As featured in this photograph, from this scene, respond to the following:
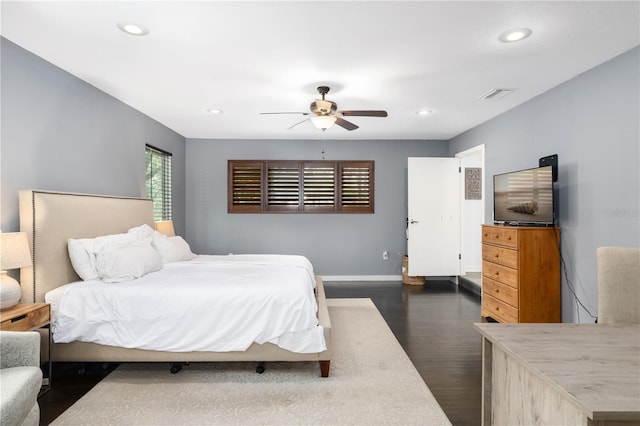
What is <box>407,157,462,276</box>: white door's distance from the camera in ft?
18.7

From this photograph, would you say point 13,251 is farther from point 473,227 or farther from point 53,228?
point 473,227

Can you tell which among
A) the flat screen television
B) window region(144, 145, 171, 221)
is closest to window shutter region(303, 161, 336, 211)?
window region(144, 145, 171, 221)

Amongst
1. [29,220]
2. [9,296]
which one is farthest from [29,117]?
[9,296]

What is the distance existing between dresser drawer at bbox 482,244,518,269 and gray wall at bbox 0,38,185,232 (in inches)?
166

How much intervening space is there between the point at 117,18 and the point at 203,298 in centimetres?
195

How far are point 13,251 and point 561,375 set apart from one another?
289 cm

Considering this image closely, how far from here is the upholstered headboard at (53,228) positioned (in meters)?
2.50

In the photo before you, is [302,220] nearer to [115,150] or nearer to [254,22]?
[115,150]

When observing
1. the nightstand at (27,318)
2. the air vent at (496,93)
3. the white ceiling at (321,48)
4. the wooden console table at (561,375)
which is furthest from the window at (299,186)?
the wooden console table at (561,375)

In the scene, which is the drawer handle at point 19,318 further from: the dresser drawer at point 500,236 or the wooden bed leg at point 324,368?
the dresser drawer at point 500,236

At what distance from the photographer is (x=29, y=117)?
266 centimetres

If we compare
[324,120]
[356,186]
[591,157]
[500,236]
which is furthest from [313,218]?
[591,157]

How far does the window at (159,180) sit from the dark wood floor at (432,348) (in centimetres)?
258

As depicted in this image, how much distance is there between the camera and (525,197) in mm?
3553
